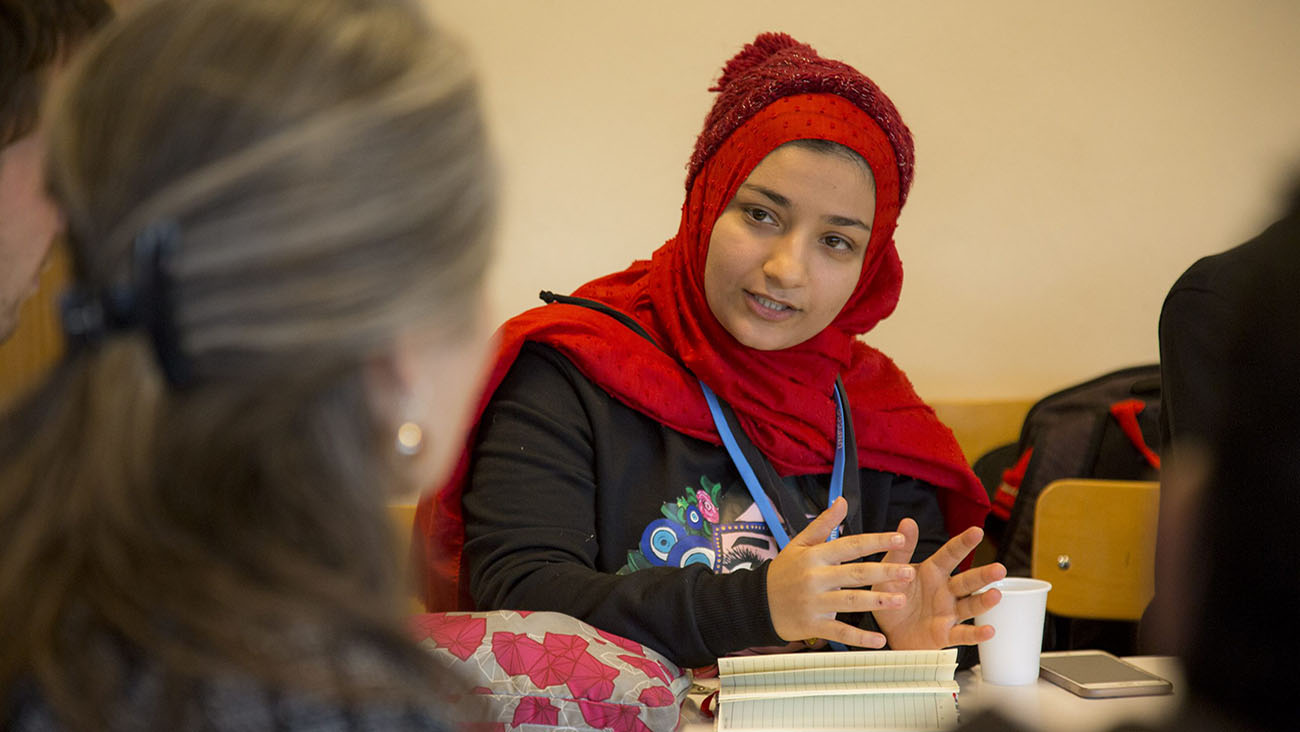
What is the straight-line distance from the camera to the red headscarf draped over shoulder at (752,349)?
1494mm

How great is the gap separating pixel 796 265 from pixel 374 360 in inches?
36.5

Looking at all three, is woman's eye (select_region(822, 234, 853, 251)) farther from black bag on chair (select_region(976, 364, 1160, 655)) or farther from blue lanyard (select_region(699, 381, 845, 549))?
black bag on chair (select_region(976, 364, 1160, 655))

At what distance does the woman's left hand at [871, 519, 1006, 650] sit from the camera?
4.02ft

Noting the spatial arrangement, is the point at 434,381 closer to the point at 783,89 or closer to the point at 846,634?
the point at 846,634

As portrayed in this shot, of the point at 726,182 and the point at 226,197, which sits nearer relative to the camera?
the point at 226,197

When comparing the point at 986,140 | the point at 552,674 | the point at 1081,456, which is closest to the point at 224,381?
the point at 552,674

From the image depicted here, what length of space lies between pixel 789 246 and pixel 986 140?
48.6 inches

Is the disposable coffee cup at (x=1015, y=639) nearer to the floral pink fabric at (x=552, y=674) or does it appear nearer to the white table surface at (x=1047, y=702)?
Result: the white table surface at (x=1047, y=702)

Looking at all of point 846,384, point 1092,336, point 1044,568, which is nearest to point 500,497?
point 846,384

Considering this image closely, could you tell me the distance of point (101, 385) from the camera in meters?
0.56

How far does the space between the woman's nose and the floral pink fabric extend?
1.89 ft

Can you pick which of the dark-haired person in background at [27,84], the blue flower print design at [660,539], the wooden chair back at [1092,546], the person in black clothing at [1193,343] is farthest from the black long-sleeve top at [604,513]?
the dark-haired person in background at [27,84]

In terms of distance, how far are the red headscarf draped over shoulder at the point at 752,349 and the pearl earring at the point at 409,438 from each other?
2.47 feet

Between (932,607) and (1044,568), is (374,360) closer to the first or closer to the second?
(932,607)
